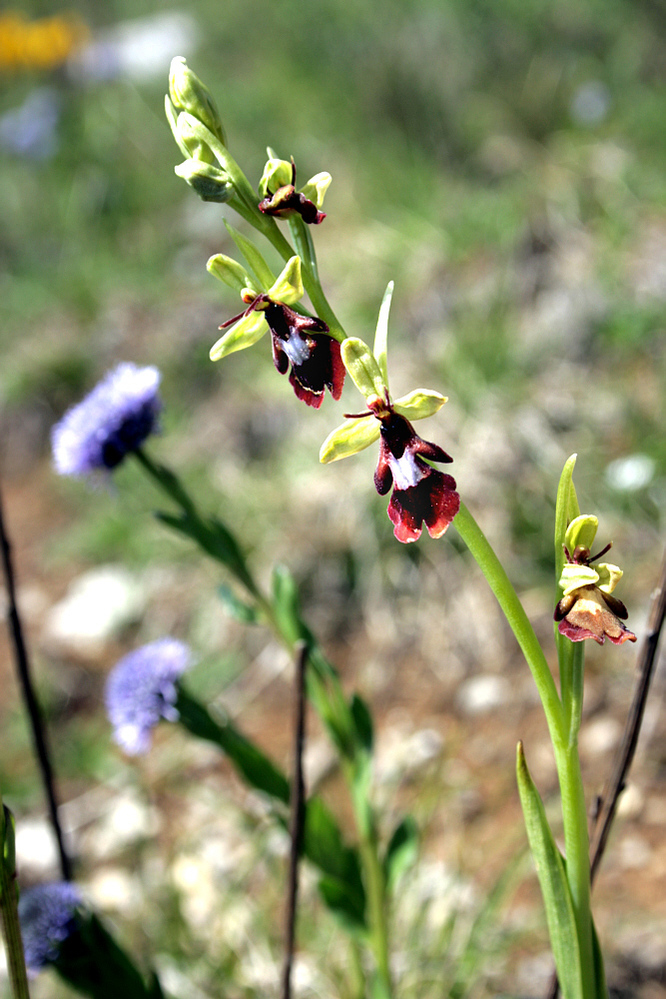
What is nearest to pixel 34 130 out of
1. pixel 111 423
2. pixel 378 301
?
pixel 378 301

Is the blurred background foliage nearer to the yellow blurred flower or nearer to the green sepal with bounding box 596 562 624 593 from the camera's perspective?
the yellow blurred flower

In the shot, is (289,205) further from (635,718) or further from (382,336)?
(635,718)

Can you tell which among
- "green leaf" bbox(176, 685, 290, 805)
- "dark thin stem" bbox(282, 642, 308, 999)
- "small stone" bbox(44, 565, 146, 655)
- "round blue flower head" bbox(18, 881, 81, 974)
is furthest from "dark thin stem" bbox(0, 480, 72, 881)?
"small stone" bbox(44, 565, 146, 655)

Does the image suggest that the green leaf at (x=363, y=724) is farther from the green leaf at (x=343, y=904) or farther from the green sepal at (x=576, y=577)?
the green sepal at (x=576, y=577)

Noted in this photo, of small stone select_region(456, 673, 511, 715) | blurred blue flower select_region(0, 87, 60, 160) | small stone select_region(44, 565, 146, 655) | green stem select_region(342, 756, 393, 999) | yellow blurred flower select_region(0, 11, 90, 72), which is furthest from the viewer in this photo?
yellow blurred flower select_region(0, 11, 90, 72)

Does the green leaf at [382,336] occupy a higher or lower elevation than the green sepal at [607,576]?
Answer: higher

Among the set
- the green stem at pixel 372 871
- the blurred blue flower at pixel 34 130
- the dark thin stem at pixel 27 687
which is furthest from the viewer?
the blurred blue flower at pixel 34 130

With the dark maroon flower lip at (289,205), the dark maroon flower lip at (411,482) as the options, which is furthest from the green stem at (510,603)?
the dark maroon flower lip at (289,205)
